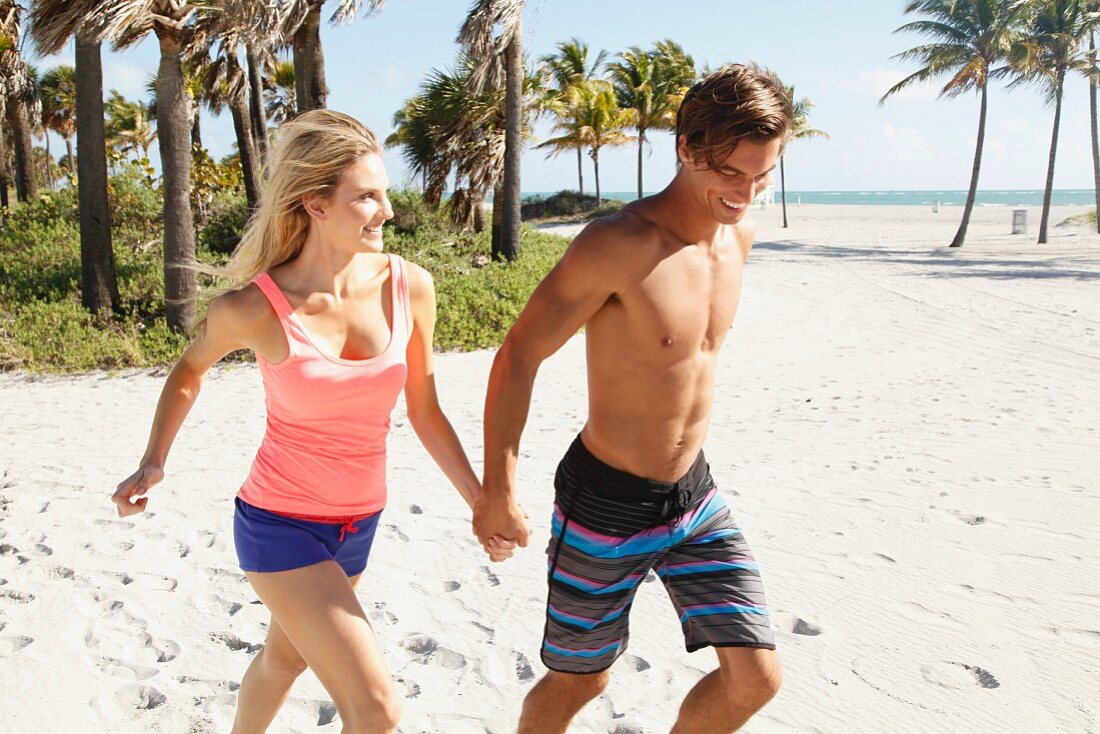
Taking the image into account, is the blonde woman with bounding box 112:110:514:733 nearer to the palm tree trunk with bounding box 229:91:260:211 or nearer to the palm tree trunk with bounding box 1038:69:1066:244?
the palm tree trunk with bounding box 229:91:260:211

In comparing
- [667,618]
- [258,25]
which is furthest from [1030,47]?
[667,618]

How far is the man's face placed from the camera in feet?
7.41

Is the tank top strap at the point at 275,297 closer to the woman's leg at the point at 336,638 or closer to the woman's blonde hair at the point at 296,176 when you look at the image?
the woman's blonde hair at the point at 296,176

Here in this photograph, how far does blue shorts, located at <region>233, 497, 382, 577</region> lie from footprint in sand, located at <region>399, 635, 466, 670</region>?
130 centimetres

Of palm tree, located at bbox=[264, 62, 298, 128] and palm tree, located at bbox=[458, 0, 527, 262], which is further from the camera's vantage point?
palm tree, located at bbox=[264, 62, 298, 128]

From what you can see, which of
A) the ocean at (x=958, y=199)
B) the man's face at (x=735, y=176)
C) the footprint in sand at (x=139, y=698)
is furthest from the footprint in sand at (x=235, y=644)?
the ocean at (x=958, y=199)

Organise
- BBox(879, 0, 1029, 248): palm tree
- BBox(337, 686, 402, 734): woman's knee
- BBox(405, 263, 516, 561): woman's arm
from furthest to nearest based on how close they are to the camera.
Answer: BBox(879, 0, 1029, 248): palm tree
BBox(405, 263, 516, 561): woman's arm
BBox(337, 686, 402, 734): woman's knee

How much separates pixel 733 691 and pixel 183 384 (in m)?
1.63

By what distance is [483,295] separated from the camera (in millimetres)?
12727

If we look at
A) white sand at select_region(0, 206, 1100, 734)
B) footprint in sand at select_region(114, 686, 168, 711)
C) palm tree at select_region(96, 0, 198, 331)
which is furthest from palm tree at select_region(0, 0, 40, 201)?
footprint in sand at select_region(114, 686, 168, 711)

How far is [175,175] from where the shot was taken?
11.0 metres

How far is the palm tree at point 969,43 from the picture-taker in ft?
90.6

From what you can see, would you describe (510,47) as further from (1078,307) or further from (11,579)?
(11,579)

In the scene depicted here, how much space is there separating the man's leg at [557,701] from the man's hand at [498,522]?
1.32 ft
